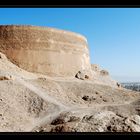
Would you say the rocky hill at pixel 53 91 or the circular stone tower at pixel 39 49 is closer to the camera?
the rocky hill at pixel 53 91

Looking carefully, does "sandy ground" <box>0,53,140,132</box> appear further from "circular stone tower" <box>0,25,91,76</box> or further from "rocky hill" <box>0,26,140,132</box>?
"circular stone tower" <box>0,25,91,76</box>

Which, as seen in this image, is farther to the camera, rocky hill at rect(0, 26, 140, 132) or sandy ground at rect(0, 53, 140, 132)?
rocky hill at rect(0, 26, 140, 132)

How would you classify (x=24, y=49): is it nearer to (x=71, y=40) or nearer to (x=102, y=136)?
(x=71, y=40)

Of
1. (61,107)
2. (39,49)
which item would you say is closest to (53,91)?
(61,107)

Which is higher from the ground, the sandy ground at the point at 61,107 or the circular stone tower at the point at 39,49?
the circular stone tower at the point at 39,49

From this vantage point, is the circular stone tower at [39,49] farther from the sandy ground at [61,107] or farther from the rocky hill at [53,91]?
the sandy ground at [61,107]

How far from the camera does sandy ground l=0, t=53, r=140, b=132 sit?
26.7ft

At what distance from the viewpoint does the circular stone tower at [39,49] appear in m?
20.6

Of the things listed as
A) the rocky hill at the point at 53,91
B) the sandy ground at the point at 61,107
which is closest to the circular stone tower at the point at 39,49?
the rocky hill at the point at 53,91

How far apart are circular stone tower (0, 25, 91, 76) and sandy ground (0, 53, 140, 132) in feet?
4.01

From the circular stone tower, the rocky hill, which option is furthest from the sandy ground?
the circular stone tower

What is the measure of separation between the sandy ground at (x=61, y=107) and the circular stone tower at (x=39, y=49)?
1.22m
